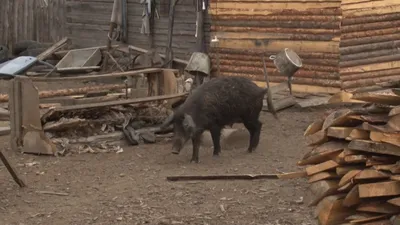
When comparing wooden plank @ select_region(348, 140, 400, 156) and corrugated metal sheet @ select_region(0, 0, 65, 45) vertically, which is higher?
wooden plank @ select_region(348, 140, 400, 156)

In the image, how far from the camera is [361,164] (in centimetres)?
694

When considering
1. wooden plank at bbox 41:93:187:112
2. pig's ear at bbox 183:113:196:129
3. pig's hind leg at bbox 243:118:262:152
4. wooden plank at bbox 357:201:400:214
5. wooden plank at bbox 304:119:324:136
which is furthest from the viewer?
pig's hind leg at bbox 243:118:262:152

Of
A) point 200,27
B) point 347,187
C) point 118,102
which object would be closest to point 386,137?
point 347,187

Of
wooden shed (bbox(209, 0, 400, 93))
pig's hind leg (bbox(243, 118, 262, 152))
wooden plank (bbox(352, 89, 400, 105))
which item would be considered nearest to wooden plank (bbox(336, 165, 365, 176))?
wooden plank (bbox(352, 89, 400, 105))

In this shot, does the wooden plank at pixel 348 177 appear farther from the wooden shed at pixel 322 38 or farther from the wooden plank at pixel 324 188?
the wooden shed at pixel 322 38

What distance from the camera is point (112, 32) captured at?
65.7 feet

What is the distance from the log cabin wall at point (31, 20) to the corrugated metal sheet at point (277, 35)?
6.81m

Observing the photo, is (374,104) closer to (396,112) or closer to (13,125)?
(396,112)

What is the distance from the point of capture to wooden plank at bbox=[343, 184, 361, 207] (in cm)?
682

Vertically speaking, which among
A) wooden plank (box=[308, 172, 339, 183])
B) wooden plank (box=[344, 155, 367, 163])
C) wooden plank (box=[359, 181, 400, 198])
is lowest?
wooden plank (box=[308, 172, 339, 183])

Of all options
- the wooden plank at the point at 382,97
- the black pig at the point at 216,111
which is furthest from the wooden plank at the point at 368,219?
the black pig at the point at 216,111

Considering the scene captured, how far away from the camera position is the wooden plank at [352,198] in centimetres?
682

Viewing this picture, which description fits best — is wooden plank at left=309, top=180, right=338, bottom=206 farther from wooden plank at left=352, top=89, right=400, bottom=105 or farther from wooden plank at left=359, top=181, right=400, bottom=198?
wooden plank at left=352, top=89, right=400, bottom=105

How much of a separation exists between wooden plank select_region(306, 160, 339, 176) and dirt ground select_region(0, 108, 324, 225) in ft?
1.69
